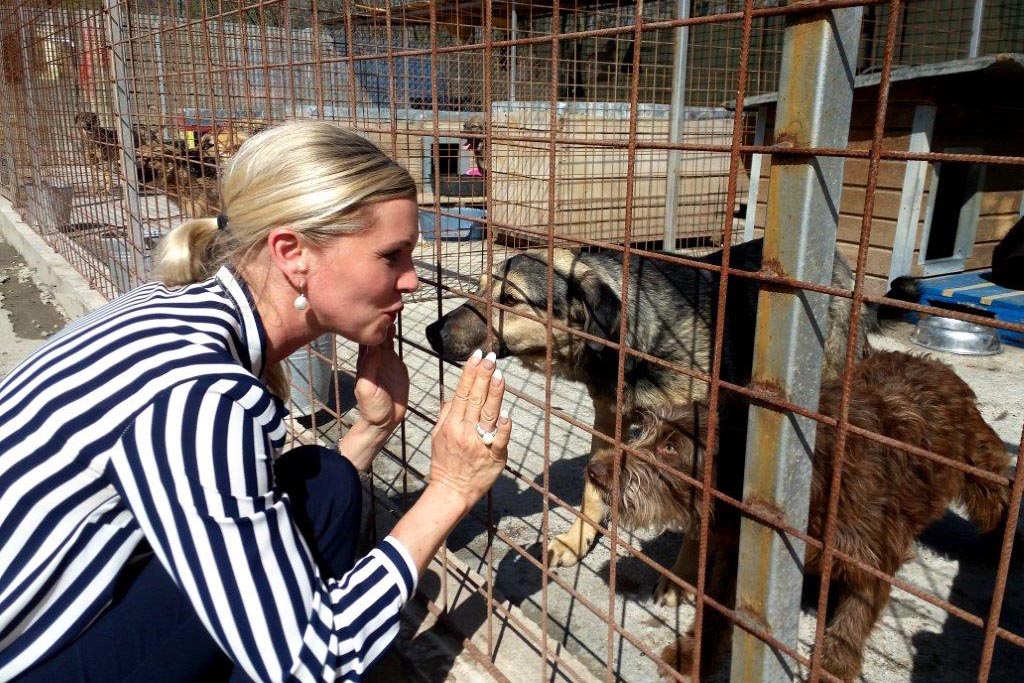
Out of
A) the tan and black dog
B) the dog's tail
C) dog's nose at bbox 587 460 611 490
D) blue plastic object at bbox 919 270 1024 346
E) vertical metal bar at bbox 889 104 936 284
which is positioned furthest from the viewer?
vertical metal bar at bbox 889 104 936 284

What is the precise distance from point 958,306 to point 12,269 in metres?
10.5

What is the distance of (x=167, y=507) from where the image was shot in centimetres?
131

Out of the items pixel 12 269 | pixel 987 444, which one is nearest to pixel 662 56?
pixel 12 269

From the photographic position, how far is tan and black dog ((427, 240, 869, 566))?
3617 millimetres

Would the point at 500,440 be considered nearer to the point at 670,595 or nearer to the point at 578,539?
the point at 670,595

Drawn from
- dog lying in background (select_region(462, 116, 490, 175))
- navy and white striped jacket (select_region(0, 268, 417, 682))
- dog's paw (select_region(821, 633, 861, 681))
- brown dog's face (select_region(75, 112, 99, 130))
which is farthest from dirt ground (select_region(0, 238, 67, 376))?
dog's paw (select_region(821, 633, 861, 681))

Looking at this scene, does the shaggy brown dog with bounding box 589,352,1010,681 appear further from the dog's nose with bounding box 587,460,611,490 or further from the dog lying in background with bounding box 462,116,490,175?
the dog lying in background with bounding box 462,116,490,175

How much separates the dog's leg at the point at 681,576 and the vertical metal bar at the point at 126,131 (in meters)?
3.89

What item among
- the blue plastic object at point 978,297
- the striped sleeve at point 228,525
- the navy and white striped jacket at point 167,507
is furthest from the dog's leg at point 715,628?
the blue plastic object at point 978,297

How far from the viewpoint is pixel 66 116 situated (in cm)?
800

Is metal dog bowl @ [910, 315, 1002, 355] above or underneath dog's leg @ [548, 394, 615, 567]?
above

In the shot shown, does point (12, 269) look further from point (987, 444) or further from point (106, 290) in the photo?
point (987, 444)

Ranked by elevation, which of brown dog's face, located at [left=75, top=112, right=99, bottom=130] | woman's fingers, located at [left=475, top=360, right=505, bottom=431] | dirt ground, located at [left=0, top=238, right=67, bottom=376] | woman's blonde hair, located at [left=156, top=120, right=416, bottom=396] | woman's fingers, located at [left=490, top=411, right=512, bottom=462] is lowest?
dirt ground, located at [left=0, top=238, right=67, bottom=376]

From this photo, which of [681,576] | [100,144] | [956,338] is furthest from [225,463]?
[956,338]
